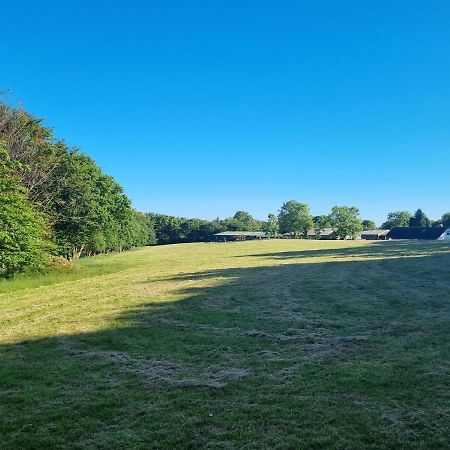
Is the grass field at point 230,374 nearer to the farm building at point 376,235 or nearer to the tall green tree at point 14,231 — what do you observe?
the tall green tree at point 14,231

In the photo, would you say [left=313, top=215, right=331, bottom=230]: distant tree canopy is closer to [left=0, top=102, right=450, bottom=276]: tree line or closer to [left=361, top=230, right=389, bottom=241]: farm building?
[left=361, top=230, right=389, bottom=241]: farm building

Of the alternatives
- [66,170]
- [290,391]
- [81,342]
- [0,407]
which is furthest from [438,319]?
[66,170]

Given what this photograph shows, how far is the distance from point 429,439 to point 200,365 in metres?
3.62

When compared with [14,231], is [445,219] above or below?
above

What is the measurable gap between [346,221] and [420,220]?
31086mm

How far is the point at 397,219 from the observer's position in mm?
163875

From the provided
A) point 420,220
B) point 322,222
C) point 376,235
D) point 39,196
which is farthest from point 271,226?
point 39,196

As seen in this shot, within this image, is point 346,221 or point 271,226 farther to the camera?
point 271,226

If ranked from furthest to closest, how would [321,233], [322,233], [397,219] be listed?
[397,219] < [322,233] < [321,233]

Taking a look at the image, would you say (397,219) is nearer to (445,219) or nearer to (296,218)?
(445,219)

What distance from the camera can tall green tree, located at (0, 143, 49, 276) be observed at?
20922 millimetres

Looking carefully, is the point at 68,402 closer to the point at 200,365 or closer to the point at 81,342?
the point at 200,365

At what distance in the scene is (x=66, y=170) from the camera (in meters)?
38.5

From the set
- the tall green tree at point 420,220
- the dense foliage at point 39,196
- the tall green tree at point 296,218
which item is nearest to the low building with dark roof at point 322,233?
the tall green tree at point 296,218
